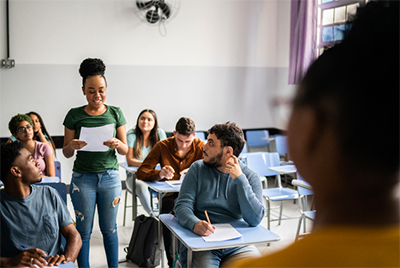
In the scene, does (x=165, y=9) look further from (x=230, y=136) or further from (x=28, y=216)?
(x=28, y=216)

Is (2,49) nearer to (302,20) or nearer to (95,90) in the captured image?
(95,90)

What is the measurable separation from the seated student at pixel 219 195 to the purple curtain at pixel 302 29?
11.3 ft

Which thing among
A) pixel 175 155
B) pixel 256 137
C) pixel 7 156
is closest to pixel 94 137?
A: pixel 7 156

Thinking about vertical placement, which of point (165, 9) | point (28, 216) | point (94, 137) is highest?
point (165, 9)

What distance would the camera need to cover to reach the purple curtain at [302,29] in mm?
5480

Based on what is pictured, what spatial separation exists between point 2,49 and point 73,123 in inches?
126

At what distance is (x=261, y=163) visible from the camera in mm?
4227

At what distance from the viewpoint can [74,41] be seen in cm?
515

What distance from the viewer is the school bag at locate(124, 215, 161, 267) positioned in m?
2.89

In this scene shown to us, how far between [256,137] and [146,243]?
12.3 feet

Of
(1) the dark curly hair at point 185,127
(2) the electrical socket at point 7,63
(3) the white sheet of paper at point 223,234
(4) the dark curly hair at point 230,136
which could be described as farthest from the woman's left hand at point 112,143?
(2) the electrical socket at point 7,63

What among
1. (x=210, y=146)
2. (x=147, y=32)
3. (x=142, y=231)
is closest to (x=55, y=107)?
(x=147, y=32)

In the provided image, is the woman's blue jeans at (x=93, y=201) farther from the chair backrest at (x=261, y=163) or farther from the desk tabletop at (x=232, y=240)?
the chair backrest at (x=261, y=163)

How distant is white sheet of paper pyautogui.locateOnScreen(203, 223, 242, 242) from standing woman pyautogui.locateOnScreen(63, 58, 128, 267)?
2.81ft
